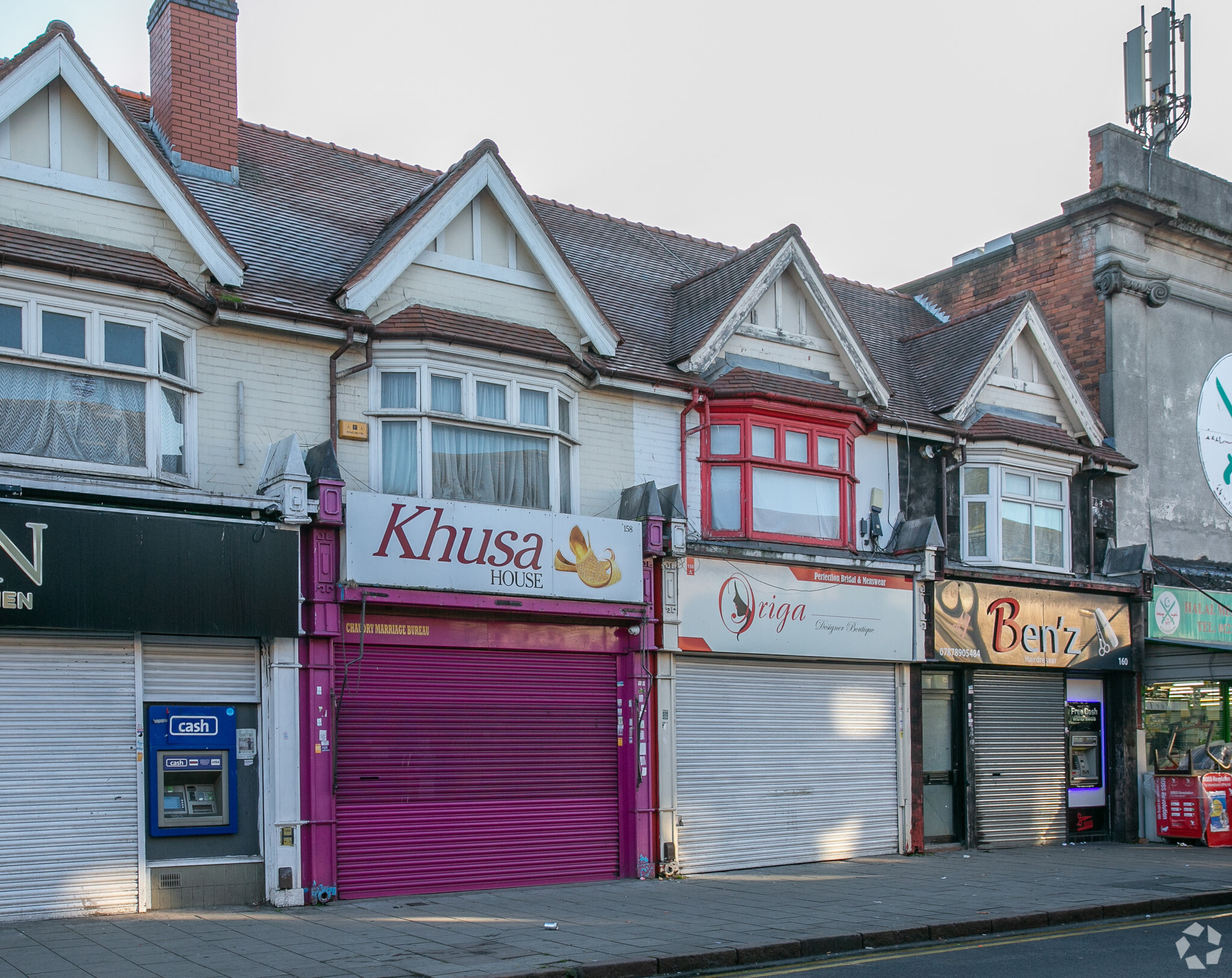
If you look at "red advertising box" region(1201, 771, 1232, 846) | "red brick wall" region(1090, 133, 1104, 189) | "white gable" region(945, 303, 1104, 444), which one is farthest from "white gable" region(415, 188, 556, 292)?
"red advertising box" region(1201, 771, 1232, 846)

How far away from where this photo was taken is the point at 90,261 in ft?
41.2

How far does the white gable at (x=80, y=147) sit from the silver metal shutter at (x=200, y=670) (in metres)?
3.83

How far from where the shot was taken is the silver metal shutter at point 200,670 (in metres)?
12.5

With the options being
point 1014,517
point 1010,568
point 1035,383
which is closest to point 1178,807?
point 1010,568

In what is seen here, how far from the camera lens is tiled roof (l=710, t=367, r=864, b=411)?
17.0 m

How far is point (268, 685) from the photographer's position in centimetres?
1298

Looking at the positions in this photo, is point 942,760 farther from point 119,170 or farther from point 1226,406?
point 119,170

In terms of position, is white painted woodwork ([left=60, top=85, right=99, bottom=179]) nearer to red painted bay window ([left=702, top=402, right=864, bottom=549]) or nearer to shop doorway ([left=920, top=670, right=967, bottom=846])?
red painted bay window ([left=702, top=402, right=864, bottom=549])

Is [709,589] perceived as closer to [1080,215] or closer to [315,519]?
[315,519]

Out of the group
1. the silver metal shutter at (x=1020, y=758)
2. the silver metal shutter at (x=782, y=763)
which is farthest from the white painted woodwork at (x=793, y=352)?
the silver metal shutter at (x=1020, y=758)

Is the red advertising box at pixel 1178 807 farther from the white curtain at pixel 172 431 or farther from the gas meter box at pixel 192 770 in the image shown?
the white curtain at pixel 172 431

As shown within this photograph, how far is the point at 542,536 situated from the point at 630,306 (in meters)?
5.09

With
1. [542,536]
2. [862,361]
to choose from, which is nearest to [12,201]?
[542,536]

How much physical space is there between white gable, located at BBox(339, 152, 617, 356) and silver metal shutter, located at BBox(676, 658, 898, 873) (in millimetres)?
4702
